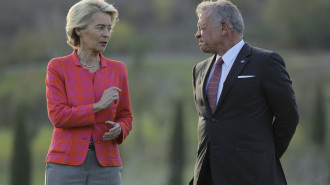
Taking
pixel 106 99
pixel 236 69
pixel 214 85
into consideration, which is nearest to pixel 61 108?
pixel 106 99

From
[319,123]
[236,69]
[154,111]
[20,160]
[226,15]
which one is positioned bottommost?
[20,160]

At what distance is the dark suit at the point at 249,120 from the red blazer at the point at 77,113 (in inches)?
23.2

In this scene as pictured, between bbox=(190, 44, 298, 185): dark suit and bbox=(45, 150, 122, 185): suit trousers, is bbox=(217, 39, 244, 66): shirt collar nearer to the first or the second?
bbox=(190, 44, 298, 185): dark suit

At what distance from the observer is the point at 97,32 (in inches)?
127

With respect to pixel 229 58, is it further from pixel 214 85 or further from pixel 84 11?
pixel 84 11

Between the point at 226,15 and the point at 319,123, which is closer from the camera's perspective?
the point at 226,15

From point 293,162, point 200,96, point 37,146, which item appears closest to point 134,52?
point 37,146

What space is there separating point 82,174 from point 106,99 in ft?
1.50

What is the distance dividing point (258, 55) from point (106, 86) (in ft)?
3.17

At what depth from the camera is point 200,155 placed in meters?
3.46

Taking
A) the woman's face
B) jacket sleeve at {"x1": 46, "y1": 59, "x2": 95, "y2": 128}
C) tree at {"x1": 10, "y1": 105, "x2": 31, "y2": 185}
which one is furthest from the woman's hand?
tree at {"x1": 10, "y1": 105, "x2": 31, "y2": 185}

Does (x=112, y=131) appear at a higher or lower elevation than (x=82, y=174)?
higher

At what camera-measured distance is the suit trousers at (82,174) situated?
3076 mm

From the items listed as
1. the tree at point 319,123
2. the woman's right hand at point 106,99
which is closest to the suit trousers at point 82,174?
the woman's right hand at point 106,99
